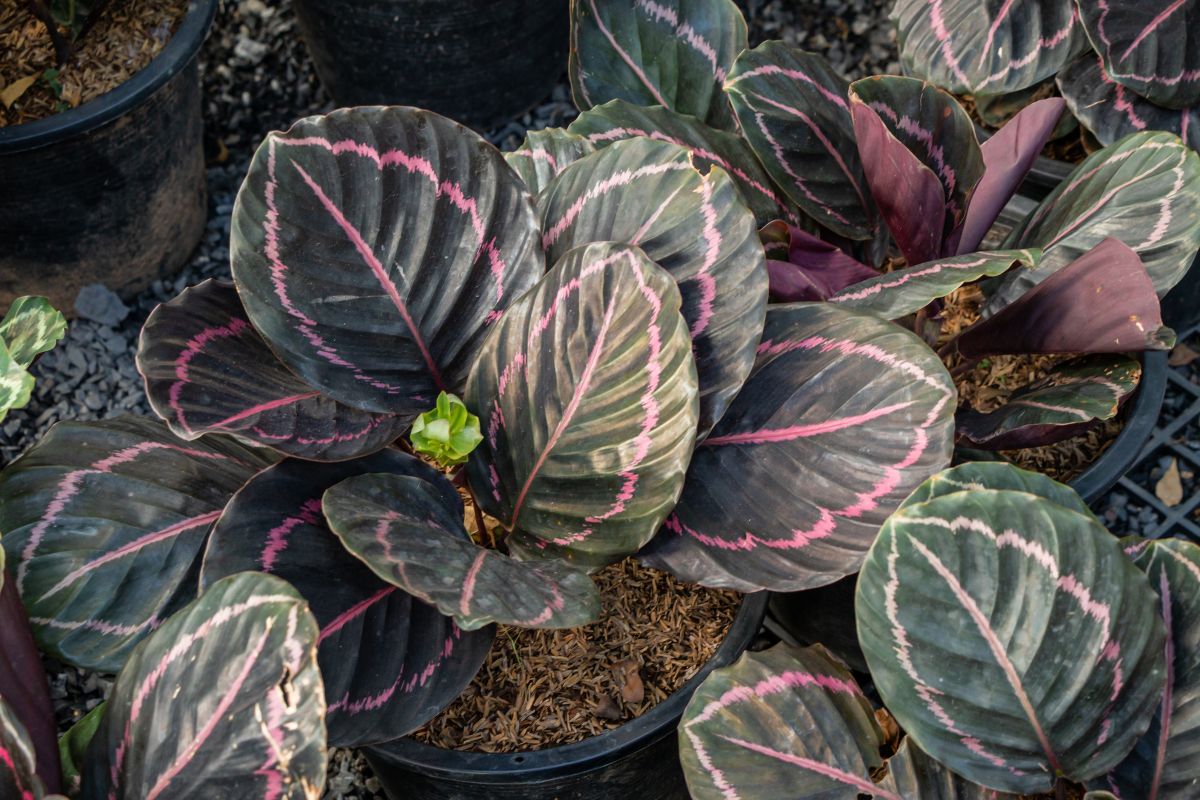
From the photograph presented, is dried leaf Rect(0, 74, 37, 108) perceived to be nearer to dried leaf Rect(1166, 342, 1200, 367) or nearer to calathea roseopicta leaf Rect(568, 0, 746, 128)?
calathea roseopicta leaf Rect(568, 0, 746, 128)

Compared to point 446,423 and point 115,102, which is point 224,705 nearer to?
point 446,423

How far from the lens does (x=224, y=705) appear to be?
0.83 metres

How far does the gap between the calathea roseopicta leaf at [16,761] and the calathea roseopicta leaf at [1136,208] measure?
42.0 inches

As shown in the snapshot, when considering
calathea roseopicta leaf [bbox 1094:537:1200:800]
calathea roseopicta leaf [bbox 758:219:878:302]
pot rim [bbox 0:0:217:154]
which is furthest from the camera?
pot rim [bbox 0:0:217:154]

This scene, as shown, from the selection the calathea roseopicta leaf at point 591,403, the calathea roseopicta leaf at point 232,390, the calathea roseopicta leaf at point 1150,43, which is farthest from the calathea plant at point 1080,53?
the calathea roseopicta leaf at point 232,390

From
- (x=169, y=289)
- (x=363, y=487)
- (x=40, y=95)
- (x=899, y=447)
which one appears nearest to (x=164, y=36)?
(x=40, y=95)

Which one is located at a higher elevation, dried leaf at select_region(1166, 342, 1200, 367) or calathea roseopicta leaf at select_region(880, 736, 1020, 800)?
calathea roseopicta leaf at select_region(880, 736, 1020, 800)

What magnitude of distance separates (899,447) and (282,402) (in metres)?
0.54

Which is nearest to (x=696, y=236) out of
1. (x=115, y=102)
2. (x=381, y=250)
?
(x=381, y=250)

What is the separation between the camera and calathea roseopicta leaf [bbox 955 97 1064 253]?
1.20m

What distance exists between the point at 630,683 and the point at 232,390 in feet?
1.73

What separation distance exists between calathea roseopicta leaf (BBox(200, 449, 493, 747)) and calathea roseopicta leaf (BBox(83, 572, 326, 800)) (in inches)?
3.9

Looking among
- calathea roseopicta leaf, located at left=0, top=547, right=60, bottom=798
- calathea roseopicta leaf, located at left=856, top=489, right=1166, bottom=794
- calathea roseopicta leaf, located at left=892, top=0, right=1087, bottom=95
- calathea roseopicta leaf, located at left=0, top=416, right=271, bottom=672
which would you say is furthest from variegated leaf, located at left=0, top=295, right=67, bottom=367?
calathea roseopicta leaf, located at left=892, top=0, right=1087, bottom=95

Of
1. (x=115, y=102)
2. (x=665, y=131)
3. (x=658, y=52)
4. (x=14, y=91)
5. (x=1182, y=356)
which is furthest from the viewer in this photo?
(x=1182, y=356)
